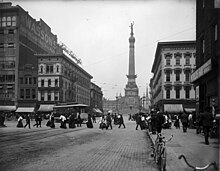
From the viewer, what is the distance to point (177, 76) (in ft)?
192

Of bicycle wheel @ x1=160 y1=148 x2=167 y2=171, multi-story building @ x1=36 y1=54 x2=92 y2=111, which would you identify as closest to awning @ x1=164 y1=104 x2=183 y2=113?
multi-story building @ x1=36 y1=54 x2=92 y2=111

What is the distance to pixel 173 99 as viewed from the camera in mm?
58688

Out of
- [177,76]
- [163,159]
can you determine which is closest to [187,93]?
[177,76]

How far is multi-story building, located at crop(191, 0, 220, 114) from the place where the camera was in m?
16.6

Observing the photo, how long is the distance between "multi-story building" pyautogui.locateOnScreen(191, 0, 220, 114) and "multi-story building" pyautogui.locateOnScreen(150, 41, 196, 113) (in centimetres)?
3492

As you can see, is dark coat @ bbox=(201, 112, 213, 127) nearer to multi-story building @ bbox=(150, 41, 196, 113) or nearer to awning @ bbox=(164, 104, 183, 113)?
multi-story building @ bbox=(150, 41, 196, 113)

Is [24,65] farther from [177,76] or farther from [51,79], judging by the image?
[177,76]

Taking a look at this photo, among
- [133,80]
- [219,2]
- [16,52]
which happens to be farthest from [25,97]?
[219,2]

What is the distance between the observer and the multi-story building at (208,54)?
16.6m

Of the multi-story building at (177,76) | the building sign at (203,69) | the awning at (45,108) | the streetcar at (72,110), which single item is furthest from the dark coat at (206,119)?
the awning at (45,108)

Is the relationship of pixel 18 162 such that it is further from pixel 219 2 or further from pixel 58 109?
pixel 58 109

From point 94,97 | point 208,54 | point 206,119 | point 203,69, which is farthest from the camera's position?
point 94,97

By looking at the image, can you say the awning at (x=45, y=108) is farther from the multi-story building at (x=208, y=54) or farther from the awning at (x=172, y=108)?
the multi-story building at (x=208, y=54)

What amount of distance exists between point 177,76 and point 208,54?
39528mm
